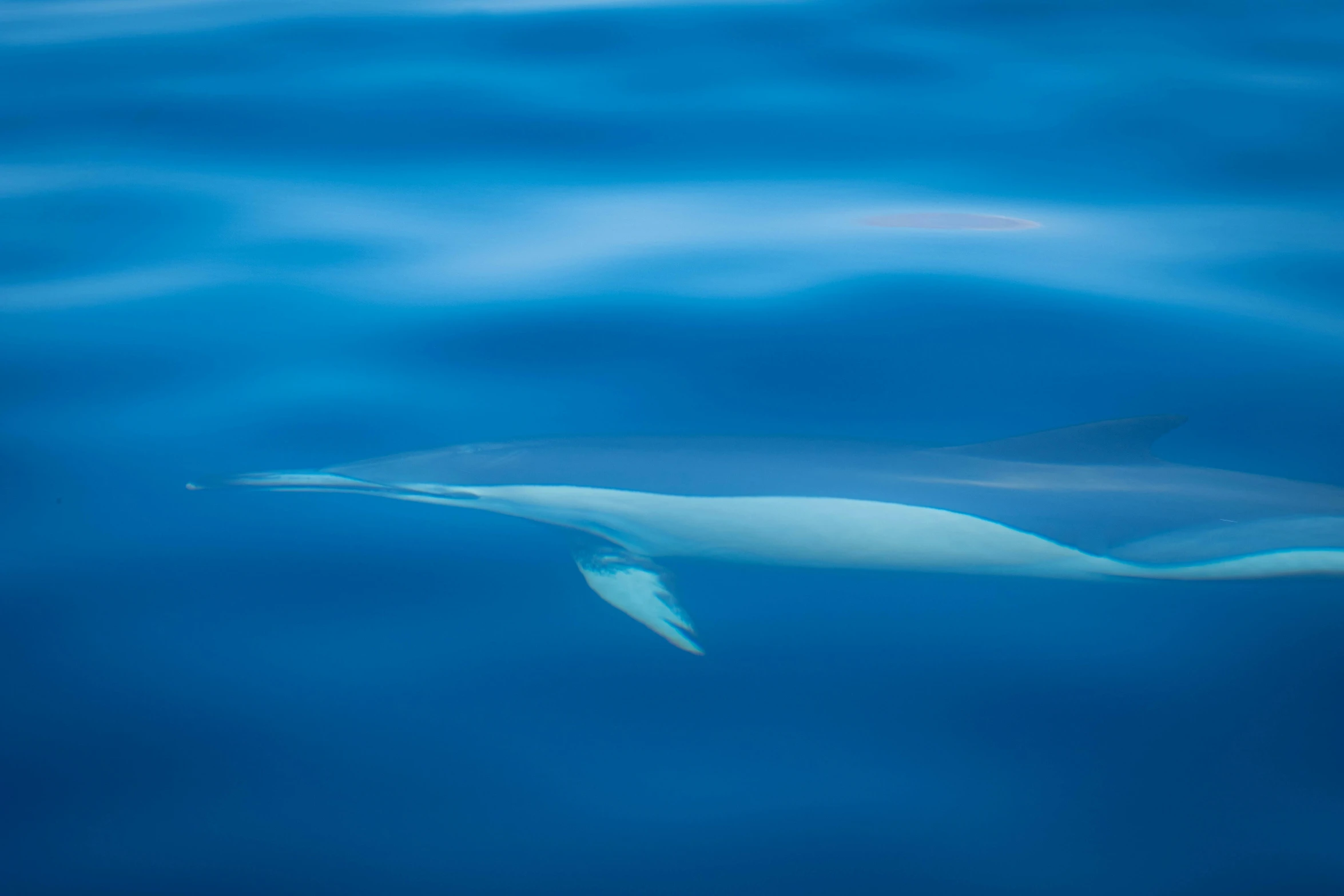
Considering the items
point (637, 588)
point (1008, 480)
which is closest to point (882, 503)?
point (1008, 480)

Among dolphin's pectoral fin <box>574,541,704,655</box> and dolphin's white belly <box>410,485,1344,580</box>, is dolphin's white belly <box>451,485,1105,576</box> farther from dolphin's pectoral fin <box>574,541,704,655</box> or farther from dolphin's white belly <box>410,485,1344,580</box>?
dolphin's pectoral fin <box>574,541,704,655</box>

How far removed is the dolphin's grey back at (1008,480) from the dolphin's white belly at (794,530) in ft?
0.13

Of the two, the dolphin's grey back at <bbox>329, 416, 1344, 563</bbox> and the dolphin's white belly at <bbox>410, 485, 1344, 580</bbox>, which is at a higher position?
the dolphin's grey back at <bbox>329, 416, 1344, 563</bbox>

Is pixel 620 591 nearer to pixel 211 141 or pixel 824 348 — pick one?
pixel 824 348

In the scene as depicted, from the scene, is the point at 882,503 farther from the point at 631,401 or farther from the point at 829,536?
the point at 631,401

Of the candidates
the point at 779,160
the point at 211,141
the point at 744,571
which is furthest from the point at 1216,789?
the point at 211,141

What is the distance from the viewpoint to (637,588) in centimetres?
318

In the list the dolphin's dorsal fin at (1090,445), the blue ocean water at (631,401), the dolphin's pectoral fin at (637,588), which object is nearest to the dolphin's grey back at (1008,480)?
the dolphin's dorsal fin at (1090,445)

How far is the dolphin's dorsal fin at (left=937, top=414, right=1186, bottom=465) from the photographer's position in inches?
145

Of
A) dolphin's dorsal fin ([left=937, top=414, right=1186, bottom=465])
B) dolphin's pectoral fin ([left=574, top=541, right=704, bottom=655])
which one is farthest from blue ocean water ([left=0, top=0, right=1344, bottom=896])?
dolphin's dorsal fin ([left=937, top=414, right=1186, bottom=465])

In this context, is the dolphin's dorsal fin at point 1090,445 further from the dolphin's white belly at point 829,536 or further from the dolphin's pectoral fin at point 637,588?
the dolphin's pectoral fin at point 637,588

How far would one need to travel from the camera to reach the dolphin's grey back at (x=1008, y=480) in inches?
134

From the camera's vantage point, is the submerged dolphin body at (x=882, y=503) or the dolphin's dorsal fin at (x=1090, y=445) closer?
the submerged dolphin body at (x=882, y=503)

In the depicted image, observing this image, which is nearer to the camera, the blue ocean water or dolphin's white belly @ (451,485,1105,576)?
the blue ocean water
